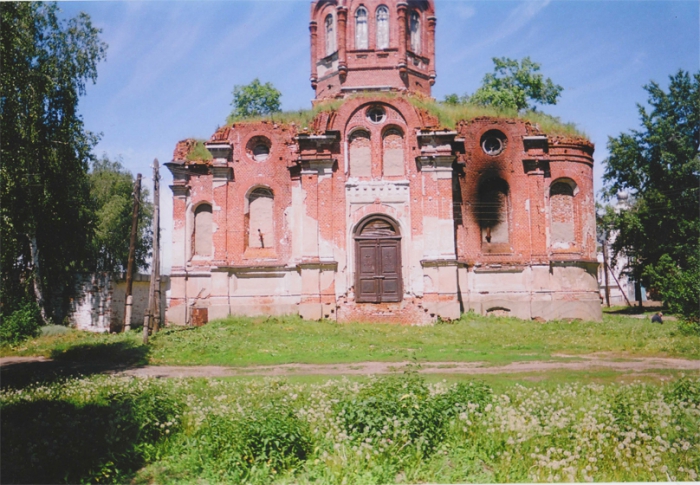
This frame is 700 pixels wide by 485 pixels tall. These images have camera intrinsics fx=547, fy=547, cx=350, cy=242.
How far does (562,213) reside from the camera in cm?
2345

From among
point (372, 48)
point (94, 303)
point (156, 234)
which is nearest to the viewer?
point (156, 234)

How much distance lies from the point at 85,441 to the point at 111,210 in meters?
30.2

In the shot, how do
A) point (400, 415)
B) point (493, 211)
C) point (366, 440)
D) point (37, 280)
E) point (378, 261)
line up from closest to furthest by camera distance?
1. point (366, 440)
2. point (400, 415)
3. point (378, 261)
4. point (37, 280)
5. point (493, 211)

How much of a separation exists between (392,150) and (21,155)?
13.2 meters

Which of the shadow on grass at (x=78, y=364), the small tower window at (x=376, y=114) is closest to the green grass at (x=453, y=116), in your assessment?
the small tower window at (x=376, y=114)

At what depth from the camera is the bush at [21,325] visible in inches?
743

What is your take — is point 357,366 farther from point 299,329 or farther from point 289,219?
point 289,219

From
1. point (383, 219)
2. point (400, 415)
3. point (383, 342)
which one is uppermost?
point (383, 219)

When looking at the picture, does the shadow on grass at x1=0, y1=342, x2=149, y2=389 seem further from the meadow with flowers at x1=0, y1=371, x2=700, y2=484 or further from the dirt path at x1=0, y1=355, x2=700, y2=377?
the meadow with flowers at x1=0, y1=371, x2=700, y2=484

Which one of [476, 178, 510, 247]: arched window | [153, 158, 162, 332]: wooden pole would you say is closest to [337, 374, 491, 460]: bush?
[153, 158, 162, 332]: wooden pole

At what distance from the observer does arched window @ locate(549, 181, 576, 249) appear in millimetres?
23266

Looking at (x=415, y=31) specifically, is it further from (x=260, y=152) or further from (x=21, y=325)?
(x=21, y=325)

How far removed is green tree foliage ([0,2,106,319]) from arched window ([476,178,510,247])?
1492 centimetres

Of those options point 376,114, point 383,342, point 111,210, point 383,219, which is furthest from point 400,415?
point 111,210
